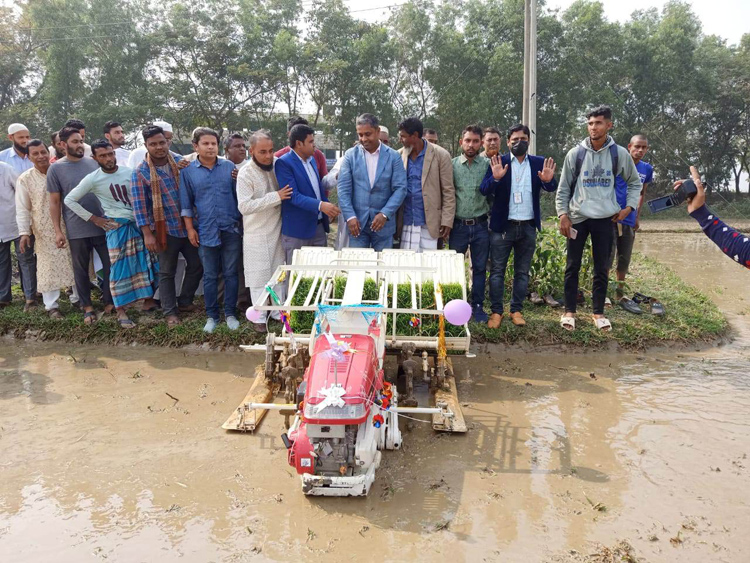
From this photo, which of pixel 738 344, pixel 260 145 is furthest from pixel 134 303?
pixel 738 344

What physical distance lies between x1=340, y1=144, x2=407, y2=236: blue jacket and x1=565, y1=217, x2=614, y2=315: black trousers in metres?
2.04

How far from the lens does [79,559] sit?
303cm

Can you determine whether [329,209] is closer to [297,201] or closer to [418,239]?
[297,201]

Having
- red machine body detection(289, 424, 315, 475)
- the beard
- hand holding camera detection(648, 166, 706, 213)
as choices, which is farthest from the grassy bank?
hand holding camera detection(648, 166, 706, 213)

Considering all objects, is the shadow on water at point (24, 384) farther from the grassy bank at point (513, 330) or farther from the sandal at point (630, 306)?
the sandal at point (630, 306)

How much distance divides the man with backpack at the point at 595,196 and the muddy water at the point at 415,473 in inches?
42.4

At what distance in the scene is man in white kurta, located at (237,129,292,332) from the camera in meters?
6.07

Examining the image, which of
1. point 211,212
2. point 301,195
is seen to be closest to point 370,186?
point 301,195

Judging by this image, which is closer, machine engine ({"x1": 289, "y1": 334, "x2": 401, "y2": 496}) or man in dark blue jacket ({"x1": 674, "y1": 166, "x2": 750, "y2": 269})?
man in dark blue jacket ({"x1": 674, "y1": 166, "x2": 750, "y2": 269})

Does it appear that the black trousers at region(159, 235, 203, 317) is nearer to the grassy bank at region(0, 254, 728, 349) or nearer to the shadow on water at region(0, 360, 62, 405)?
the grassy bank at region(0, 254, 728, 349)

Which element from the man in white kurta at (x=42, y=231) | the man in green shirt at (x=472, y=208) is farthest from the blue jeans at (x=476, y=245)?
the man in white kurta at (x=42, y=231)

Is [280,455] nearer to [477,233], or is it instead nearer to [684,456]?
[684,456]

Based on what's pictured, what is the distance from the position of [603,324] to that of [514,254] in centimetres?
127

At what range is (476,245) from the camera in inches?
256
